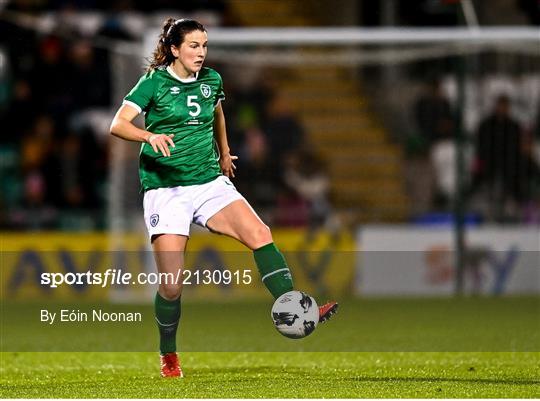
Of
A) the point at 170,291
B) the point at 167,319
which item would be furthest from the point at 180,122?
the point at 167,319

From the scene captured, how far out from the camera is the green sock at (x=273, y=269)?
882cm

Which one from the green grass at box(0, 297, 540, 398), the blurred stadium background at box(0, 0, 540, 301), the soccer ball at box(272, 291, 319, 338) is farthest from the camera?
the blurred stadium background at box(0, 0, 540, 301)

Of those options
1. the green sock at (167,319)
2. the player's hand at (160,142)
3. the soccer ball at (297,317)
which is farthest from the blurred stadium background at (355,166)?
the player's hand at (160,142)

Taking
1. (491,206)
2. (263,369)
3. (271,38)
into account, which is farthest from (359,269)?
(263,369)

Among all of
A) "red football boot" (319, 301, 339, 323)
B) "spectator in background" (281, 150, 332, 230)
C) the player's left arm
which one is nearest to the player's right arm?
the player's left arm

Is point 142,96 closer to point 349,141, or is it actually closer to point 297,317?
point 297,317

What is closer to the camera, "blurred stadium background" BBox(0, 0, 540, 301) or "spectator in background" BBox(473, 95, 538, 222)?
Result: "blurred stadium background" BBox(0, 0, 540, 301)

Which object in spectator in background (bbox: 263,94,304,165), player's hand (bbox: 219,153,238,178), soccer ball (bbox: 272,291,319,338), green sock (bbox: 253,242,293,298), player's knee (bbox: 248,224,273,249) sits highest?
player's hand (bbox: 219,153,238,178)

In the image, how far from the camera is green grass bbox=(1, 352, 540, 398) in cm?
818

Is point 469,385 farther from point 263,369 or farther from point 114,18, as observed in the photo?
point 114,18

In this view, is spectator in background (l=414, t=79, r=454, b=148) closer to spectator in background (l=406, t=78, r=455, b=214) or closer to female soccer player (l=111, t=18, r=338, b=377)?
spectator in background (l=406, t=78, r=455, b=214)

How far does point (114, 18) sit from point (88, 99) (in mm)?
1637

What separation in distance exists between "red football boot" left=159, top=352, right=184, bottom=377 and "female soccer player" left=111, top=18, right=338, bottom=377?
0.38 metres

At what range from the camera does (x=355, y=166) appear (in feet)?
61.4
